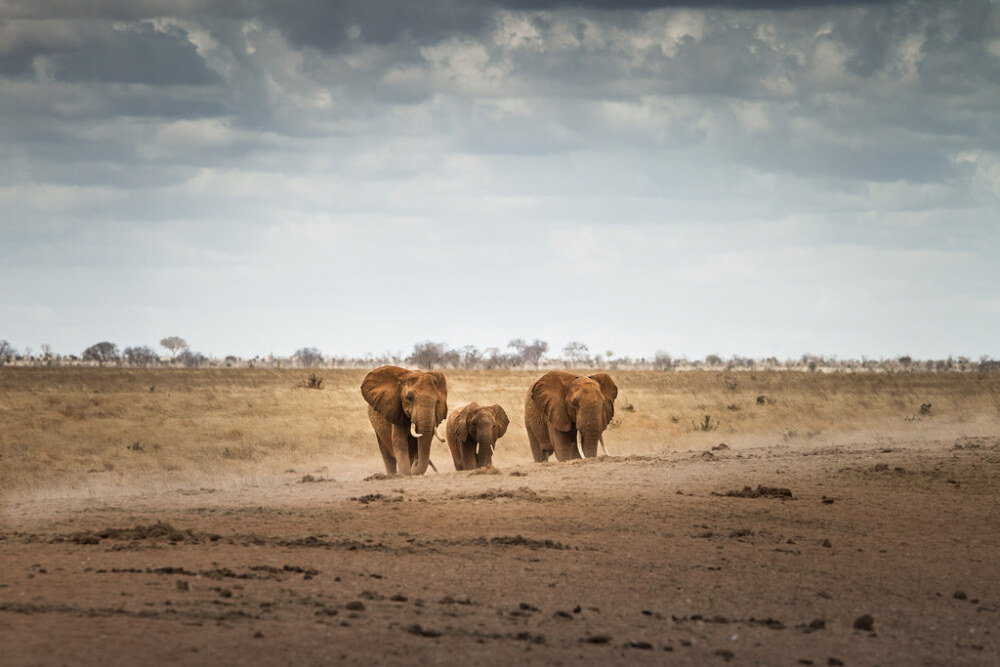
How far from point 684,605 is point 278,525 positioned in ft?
21.4

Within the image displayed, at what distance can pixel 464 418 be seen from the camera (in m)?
25.9

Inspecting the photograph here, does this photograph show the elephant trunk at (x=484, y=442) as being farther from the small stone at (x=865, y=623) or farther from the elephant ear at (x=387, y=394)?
the small stone at (x=865, y=623)

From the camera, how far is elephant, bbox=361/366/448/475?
2397 cm

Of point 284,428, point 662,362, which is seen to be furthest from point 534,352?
point 284,428

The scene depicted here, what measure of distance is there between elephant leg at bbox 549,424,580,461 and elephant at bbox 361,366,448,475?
2975mm

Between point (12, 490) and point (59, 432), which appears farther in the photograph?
point (59, 432)

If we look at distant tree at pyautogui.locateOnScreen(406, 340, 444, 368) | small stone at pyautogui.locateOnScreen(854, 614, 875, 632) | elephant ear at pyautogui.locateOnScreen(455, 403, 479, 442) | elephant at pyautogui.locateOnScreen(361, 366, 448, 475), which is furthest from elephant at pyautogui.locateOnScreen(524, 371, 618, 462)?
distant tree at pyautogui.locateOnScreen(406, 340, 444, 368)

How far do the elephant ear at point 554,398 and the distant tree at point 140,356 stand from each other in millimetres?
90437

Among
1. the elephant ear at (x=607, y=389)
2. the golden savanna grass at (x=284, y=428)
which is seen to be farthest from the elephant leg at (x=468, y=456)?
the golden savanna grass at (x=284, y=428)

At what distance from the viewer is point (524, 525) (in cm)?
1598

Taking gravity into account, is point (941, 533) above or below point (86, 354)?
below

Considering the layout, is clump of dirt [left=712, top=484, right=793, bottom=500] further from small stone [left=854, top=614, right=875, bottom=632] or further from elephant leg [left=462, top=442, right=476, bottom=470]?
elephant leg [left=462, top=442, right=476, bottom=470]

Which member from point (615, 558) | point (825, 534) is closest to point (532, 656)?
point (615, 558)

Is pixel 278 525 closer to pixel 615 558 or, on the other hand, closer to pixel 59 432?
pixel 615 558
